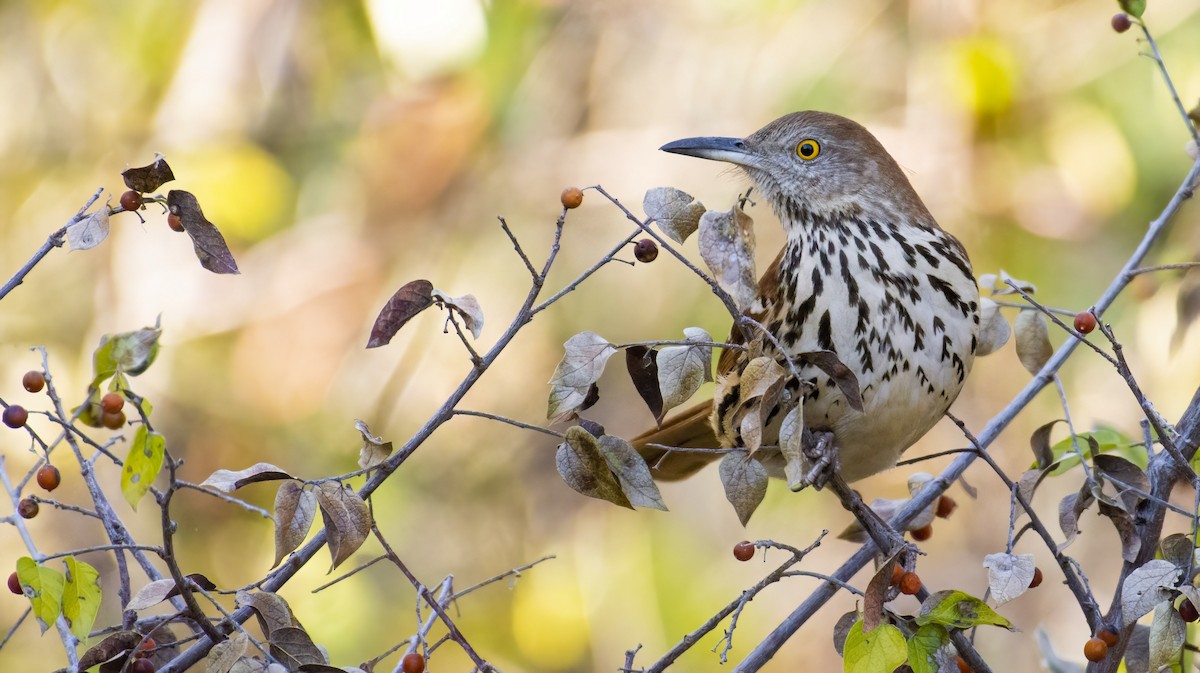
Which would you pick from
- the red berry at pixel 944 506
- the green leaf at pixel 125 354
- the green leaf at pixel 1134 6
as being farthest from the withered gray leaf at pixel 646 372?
the green leaf at pixel 1134 6

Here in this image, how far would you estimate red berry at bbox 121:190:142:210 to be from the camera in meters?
1.60

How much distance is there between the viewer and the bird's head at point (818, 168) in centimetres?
260

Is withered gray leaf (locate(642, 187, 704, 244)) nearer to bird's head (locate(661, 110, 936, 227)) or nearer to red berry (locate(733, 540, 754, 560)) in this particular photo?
red berry (locate(733, 540, 754, 560))

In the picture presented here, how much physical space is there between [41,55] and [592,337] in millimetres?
3903

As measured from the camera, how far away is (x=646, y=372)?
5.94ft

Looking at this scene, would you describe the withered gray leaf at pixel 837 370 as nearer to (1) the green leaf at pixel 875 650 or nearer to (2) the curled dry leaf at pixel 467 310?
(1) the green leaf at pixel 875 650

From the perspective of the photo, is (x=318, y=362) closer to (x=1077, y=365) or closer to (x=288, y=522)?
(x=1077, y=365)

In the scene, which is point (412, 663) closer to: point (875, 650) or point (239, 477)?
point (239, 477)

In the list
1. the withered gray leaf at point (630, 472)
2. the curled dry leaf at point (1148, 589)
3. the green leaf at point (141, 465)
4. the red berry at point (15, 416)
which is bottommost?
the curled dry leaf at point (1148, 589)

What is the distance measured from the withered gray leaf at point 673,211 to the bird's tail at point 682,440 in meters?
1.15

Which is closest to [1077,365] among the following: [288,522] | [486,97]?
[486,97]

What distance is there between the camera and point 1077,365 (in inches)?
161

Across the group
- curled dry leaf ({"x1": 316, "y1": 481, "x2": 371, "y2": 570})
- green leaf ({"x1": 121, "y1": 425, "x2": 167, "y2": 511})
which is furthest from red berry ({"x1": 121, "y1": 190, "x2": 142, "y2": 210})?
curled dry leaf ({"x1": 316, "y1": 481, "x2": 371, "y2": 570})

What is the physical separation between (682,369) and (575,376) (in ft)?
0.47
